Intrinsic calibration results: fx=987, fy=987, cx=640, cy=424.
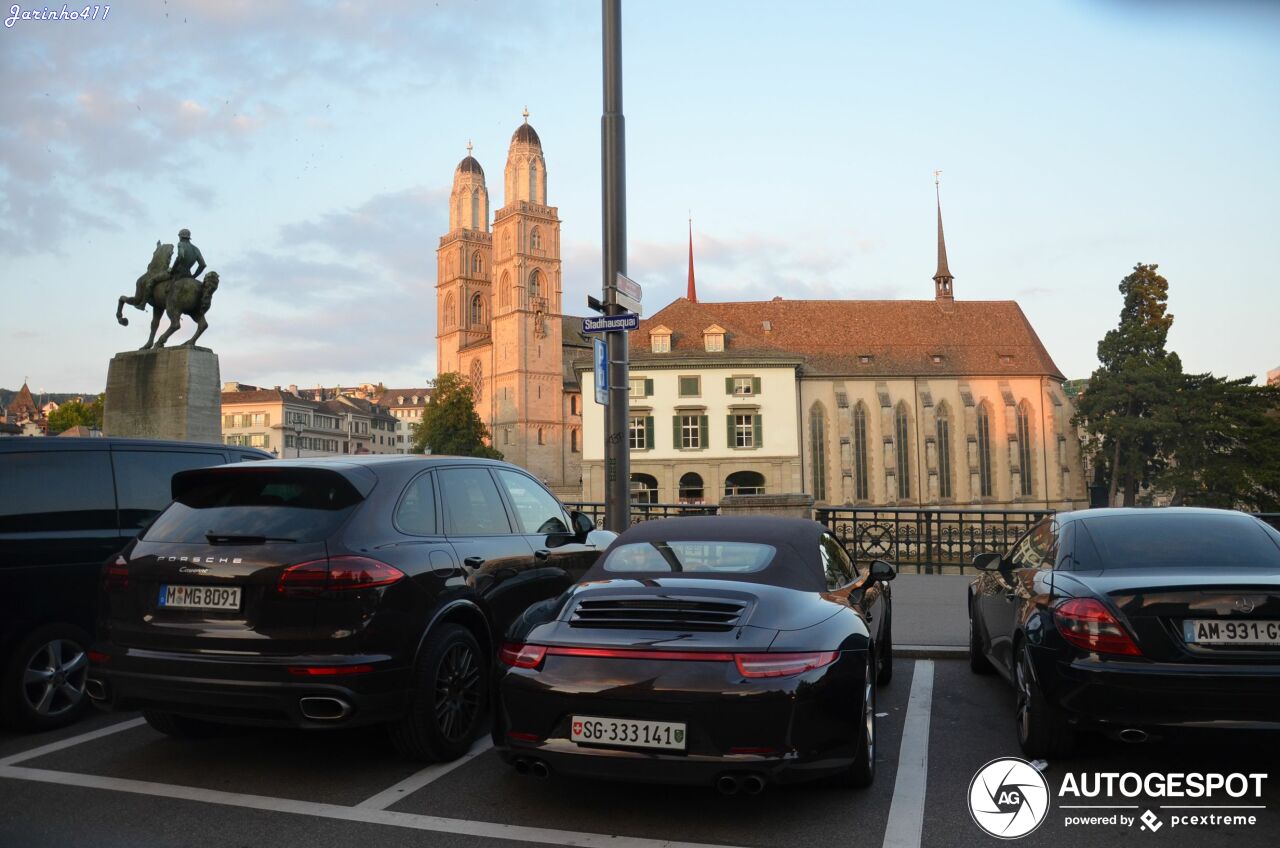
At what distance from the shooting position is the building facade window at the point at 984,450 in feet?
234

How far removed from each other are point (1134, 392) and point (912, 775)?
6377 cm

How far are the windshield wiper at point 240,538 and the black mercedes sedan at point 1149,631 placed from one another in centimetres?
389

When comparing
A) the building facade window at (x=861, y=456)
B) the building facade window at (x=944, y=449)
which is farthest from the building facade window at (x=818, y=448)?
the building facade window at (x=944, y=449)

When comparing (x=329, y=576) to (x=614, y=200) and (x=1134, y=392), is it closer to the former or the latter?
(x=614, y=200)

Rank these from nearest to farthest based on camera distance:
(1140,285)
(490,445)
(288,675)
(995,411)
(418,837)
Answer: (418,837)
(288,675)
(1140,285)
(995,411)
(490,445)

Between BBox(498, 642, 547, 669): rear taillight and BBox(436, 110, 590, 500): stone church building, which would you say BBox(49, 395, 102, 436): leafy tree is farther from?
BBox(498, 642, 547, 669): rear taillight

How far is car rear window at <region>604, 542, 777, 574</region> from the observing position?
5.03 metres

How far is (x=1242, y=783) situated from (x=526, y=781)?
3561mm

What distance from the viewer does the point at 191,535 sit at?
5164mm

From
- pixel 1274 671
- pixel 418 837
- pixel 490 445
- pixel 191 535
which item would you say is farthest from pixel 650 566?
pixel 490 445

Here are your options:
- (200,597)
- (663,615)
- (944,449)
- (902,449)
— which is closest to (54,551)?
(200,597)

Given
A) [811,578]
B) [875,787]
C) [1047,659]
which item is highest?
→ [811,578]

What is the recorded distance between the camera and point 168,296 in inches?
A: 677

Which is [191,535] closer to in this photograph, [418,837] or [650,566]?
[418,837]
